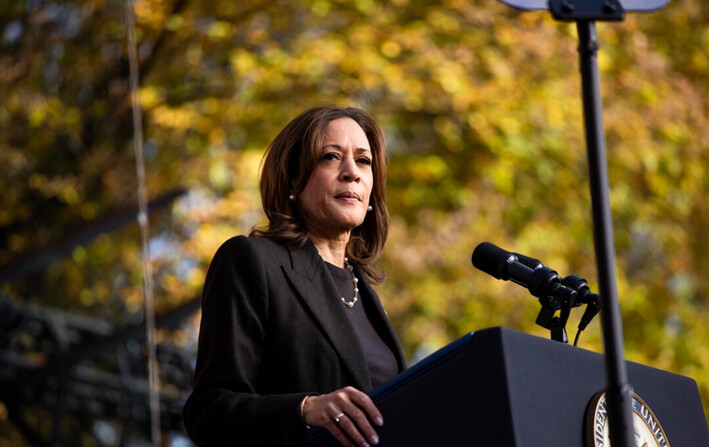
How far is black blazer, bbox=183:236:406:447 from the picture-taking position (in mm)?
2139

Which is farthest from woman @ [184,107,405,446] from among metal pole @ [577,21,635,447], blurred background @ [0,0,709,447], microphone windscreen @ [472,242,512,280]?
blurred background @ [0,0,709,447]

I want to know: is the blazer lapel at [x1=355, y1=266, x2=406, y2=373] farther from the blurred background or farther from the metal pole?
the blurred background

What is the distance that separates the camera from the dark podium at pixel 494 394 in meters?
1.70

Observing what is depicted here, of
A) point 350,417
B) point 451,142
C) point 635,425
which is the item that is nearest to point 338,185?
point 350,417

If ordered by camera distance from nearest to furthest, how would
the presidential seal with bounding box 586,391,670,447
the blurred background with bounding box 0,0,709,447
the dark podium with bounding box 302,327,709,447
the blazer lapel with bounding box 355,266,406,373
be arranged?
1. the dark podium with bounding box 302,327,709,447
2. the presidential seal with bounding box 586,391,670,447
3. the blazer lapel with bounding box 355,266,406,373
4. the blurred background with bounding box 0,0,709,447

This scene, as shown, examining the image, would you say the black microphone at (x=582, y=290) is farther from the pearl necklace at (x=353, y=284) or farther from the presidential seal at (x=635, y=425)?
the pearl necklace at (x=353, y=284)

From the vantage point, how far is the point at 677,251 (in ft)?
30.1

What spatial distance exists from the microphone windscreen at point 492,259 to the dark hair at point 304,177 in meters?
0.41

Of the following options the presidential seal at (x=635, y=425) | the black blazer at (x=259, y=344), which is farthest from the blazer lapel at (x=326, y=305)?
the presidential seal at (x=635, y=425)

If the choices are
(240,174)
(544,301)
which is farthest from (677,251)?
(544,301)

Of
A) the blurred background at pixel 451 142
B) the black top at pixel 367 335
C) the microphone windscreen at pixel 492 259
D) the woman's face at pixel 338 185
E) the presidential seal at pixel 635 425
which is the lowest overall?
the presidential seal at pixel 635 425

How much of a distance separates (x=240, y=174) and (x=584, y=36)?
21.7ft

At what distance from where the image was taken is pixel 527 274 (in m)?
2.28

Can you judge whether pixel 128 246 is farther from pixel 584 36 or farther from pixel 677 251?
pixel 677 251
